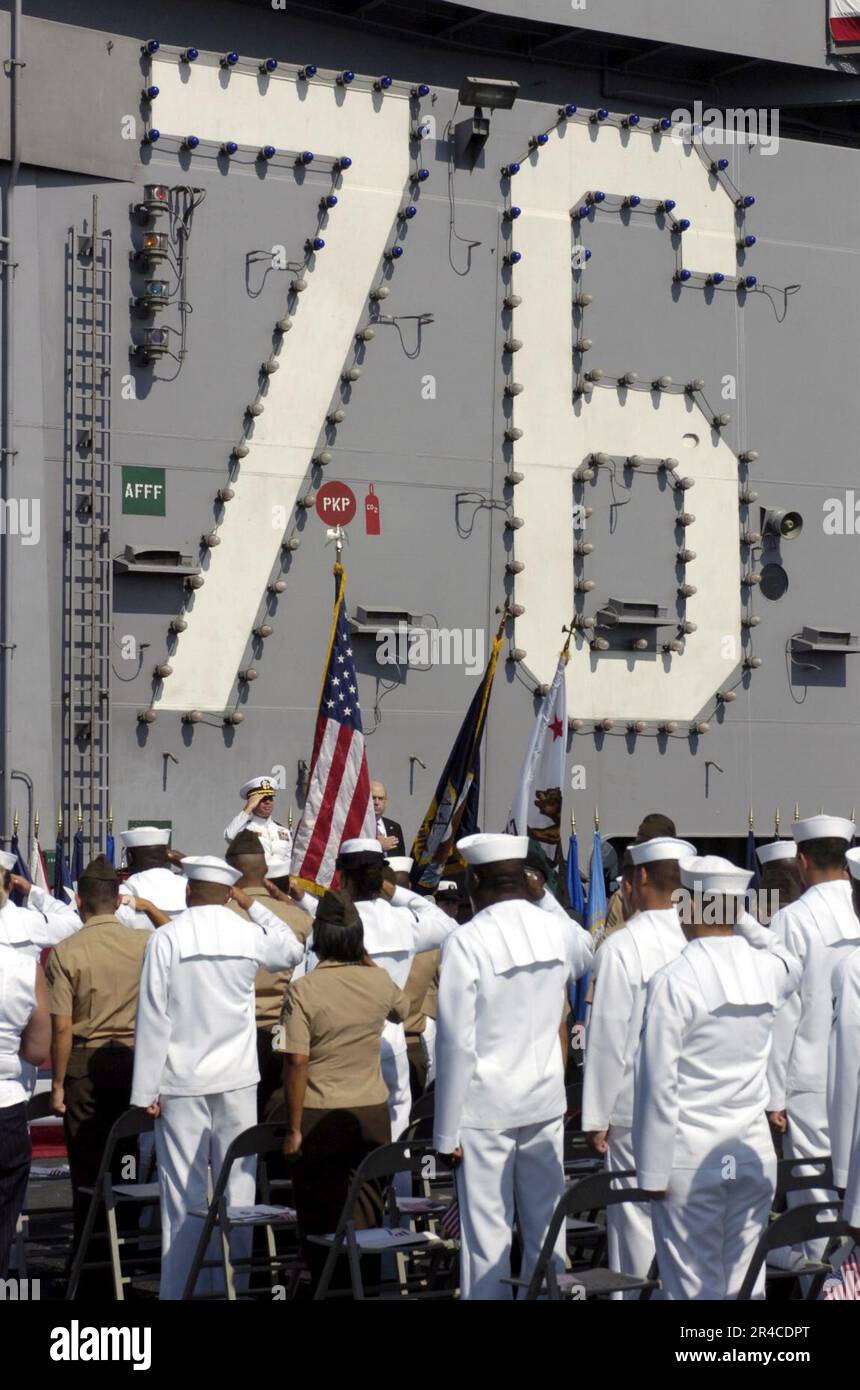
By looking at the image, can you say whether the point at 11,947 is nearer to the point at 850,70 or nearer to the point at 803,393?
the point at 803,393

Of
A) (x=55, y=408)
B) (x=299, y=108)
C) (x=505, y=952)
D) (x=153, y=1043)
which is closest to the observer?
(x=505, y=952)

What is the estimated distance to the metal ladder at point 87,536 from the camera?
47.5 ft

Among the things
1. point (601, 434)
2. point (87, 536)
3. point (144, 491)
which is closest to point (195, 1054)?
point (87, 536)

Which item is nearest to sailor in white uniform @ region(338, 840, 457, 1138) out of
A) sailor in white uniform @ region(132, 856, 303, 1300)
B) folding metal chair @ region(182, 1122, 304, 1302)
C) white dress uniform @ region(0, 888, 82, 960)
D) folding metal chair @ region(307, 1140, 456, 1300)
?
sailor in white uniform @ region(132, 856, 303, 1300)

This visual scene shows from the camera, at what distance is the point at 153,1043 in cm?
735

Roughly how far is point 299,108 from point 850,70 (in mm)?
5627

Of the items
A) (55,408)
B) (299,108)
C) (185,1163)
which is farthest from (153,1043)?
(299,108)

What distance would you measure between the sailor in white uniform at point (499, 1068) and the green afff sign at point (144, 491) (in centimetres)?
884

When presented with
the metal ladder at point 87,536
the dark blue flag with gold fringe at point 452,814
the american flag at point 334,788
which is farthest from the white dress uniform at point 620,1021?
the metal ladder at point 87,536

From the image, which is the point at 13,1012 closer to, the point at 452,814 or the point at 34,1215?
the point at 34,1215

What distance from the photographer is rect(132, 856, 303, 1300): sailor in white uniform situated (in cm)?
736

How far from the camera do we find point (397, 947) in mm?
8500

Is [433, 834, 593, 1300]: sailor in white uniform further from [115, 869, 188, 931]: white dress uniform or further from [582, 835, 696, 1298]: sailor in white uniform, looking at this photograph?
[115, 869, 188, 931]: white dress uniform

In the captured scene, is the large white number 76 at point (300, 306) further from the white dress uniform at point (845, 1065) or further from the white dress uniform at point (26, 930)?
the white dress uniform at point (845, 1065)
